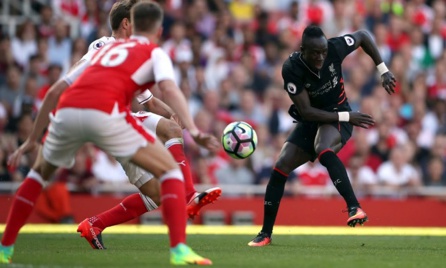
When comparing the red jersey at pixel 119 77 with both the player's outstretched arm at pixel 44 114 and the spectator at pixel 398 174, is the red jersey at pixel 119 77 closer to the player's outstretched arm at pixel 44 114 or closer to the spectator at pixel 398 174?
the player's outstretched arm at pixel 44 114

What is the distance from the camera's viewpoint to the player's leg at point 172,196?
7945 millimetres

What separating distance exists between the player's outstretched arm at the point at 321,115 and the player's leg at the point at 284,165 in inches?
12.4

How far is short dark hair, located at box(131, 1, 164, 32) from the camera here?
825cm

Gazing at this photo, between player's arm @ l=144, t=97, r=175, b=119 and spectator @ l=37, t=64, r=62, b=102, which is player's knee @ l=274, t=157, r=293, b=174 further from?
spectator @ l=37, t=64, r=62, b=102

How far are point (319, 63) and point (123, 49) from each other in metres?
3.01

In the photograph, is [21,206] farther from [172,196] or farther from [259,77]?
[259,77]

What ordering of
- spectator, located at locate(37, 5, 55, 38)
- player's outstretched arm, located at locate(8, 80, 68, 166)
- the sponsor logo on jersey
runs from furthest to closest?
spectator, located at locate(37, 5, 55, 38) < the sponsor logo on jersey < player's outstretched arm, located at locate(8, 80, 68, 166)

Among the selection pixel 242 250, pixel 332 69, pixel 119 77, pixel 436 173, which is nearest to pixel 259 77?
pixel 436 173

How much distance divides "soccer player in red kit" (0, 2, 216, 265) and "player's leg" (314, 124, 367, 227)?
2.77m

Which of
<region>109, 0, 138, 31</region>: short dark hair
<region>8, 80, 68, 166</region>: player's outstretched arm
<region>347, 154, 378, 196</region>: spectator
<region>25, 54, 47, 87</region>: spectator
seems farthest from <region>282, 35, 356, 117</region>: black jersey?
<region>25, 54, 47, 87</region>: spectator

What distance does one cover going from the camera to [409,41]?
67.6 ft

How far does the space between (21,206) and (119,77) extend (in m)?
1.36

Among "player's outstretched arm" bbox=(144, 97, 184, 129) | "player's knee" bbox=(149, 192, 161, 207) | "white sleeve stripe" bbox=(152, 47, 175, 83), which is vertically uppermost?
"white sleeve stripe" bbox=(152, 47, 175, 83)

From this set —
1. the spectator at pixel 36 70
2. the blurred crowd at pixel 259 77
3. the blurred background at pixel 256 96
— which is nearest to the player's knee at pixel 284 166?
the blurred background at pixel 256 96
